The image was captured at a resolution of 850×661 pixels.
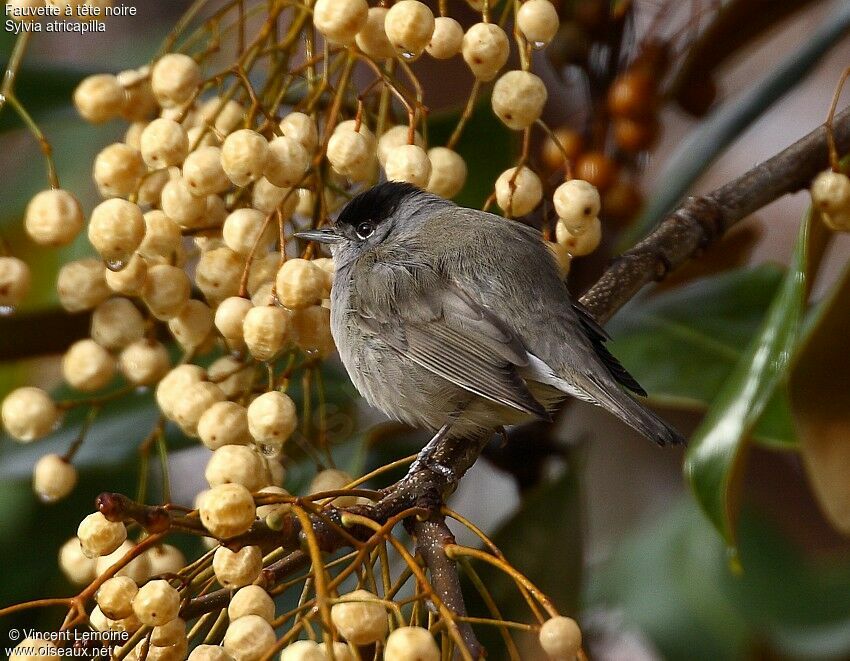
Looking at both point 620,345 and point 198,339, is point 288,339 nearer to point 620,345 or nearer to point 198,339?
point 198,339

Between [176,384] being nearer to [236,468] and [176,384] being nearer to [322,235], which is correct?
[236,468]

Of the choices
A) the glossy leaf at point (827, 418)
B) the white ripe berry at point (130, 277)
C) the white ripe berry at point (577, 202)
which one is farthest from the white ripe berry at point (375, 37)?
the glossy leaf at point (827, 418)

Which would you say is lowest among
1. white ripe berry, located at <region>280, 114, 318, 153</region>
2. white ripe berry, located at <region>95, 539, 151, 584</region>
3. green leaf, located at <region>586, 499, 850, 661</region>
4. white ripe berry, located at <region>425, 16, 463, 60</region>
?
green leaf, located at <region>586, 499, 850, 661</region>

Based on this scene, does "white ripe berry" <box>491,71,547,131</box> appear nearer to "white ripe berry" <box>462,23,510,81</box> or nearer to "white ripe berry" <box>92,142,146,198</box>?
"white ripe berry" <box>462,23,510,81</box>

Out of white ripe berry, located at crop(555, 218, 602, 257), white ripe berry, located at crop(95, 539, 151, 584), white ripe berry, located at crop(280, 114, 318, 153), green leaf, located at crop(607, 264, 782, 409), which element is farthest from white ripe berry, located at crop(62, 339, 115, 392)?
green leaf, located at crop(607, 264, 782, 409)

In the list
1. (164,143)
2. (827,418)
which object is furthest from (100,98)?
(827,418)

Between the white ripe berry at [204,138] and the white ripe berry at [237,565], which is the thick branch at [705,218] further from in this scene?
the white ripe berry at [237,565]

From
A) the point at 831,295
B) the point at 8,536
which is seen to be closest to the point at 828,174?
the point at 831,295
